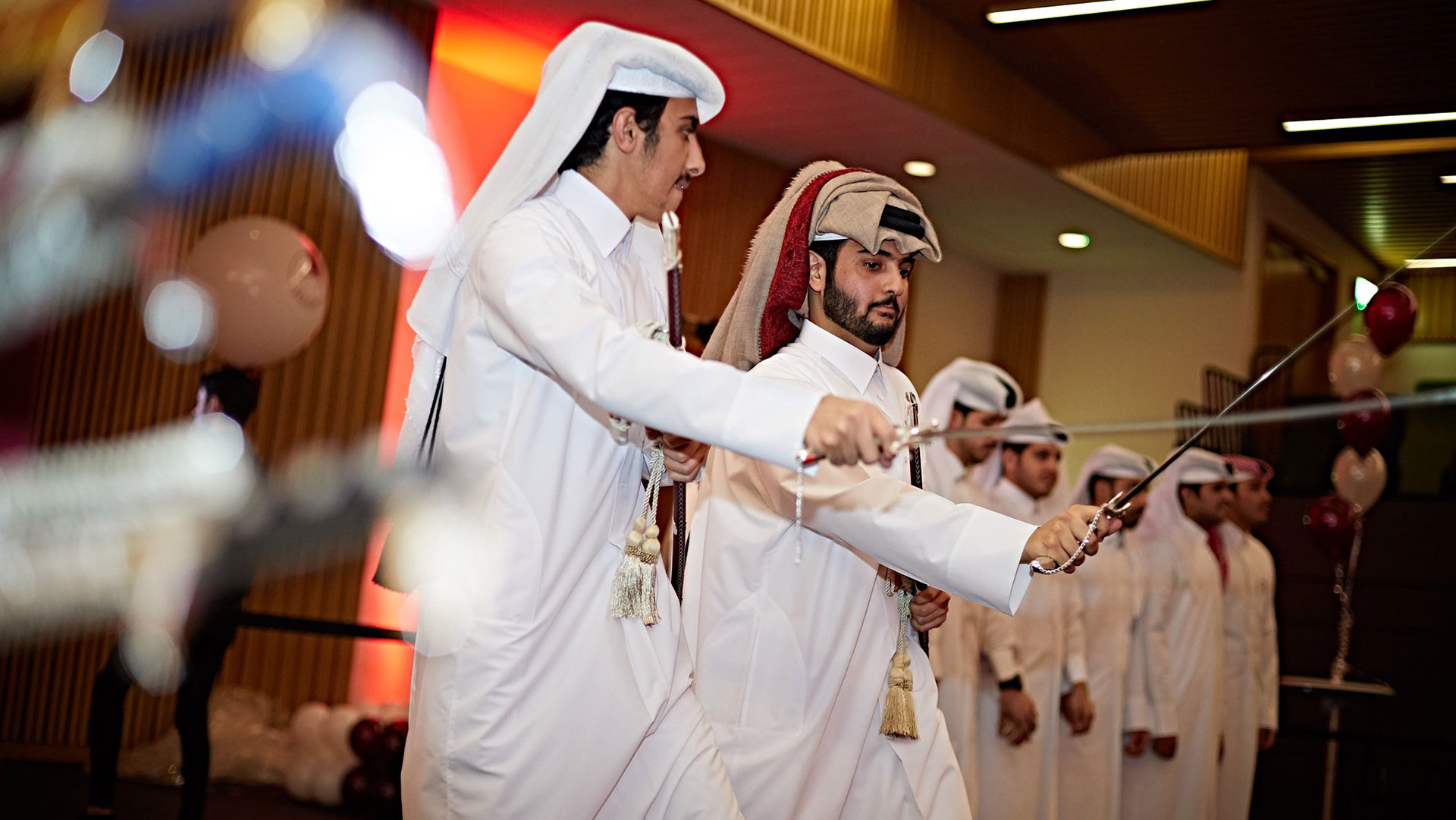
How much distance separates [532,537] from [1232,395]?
11.0 m

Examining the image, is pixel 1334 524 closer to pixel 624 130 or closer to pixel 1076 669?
pixel 1076 669

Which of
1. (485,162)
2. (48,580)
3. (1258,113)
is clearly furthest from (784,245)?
(1258,113)

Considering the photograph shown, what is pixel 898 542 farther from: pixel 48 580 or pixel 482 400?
pixel 48 580

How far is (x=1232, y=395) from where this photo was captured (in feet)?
39.0

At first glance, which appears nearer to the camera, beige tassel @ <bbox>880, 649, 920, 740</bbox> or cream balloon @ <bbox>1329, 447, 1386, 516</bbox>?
beige tassel @ <bbox>880, 649, 920, 740</bbox>

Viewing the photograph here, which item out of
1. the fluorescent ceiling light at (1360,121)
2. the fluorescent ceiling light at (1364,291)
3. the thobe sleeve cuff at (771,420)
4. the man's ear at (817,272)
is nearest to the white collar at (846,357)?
the man's ear at (817,272)

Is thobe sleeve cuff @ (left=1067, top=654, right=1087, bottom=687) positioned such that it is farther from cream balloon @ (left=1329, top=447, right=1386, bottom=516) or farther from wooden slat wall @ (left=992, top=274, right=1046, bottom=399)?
wooden slat wall @ (left=992, top=274, right=1046, bottom=399)

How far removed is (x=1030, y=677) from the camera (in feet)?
17.7

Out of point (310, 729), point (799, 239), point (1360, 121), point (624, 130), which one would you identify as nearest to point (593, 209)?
point (624, 130)

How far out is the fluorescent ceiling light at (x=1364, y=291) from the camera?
2434 mm

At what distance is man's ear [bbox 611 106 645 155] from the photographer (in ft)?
7.80

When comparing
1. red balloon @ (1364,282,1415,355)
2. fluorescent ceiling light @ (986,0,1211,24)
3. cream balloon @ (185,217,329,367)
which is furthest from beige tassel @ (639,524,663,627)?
fluorescent ceiling light @ (986,0,1211,24)

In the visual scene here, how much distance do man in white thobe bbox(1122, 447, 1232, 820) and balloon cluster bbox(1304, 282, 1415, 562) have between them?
93 cm

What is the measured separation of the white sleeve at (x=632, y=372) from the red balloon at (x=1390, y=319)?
5860 mm
